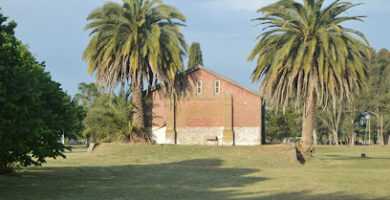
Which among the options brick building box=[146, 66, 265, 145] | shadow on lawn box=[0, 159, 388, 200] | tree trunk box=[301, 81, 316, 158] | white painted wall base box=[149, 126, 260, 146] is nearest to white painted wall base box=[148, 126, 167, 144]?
brick building box=[146, 66, 265, 145]

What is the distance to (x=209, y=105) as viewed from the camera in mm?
45188

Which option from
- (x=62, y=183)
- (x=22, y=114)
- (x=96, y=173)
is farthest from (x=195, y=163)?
(x=22, y=114)

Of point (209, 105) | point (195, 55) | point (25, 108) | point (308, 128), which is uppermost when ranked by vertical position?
point (195, 55)

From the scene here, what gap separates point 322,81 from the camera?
31953mm

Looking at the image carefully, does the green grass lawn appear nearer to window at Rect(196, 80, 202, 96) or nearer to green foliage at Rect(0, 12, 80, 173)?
green foliage at Rect(0, 12, 80, 173)

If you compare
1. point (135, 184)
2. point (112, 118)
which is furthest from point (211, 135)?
point (135, 184)

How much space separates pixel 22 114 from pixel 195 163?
58.1ft

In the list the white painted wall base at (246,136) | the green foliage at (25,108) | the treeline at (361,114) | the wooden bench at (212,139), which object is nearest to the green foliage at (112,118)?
the wooden bench at (212,139)

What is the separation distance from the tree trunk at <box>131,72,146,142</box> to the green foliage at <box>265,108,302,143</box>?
46.6 metres

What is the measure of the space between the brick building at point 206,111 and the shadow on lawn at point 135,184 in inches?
727

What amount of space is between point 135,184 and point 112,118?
23.0 metres

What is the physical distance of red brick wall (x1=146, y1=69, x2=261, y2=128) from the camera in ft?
148

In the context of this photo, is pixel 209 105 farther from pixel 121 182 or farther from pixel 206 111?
pixel 121 182

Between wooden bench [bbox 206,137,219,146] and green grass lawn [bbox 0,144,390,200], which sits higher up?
wooden bench [bbox 206,137,219,146]
